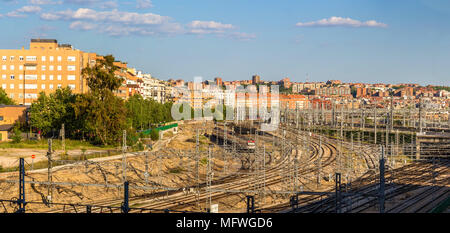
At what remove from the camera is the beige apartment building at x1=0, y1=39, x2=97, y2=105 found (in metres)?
65.1

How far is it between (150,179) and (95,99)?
49.4 ft

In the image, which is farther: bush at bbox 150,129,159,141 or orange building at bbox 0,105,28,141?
bush at bbox 150,129,159,141

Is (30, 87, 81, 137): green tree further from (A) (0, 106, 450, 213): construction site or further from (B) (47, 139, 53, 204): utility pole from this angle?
(B) (47, 139, 53, 204): utility pole

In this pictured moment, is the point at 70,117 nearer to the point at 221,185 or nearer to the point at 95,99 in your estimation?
the point at 95,99

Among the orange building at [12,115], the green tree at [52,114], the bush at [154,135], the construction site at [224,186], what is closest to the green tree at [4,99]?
the orange building at [12,115]

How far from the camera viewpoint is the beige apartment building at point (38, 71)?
65.1 metres

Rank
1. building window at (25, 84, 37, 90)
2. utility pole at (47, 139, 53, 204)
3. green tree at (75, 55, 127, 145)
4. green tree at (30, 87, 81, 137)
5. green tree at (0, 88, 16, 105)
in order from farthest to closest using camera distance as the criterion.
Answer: building window at (25, 84, 37, 90), green tree at (0, 88, 16, 105), green tree at (30, 87, 81, 137), green tree at (75, 55, 127, 145), utility pole at (47, 139, 53, 204)

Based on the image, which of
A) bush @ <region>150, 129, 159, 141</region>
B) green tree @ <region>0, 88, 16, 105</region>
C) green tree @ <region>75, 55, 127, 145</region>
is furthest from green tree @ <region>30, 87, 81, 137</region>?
green tree @ <region>0, 88, 16, 105</region>

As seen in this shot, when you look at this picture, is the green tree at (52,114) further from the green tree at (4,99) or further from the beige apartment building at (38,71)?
the beige apartment building at (38,71)

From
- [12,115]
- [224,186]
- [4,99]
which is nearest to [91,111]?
[12,115]

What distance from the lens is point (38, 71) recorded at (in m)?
65.5
